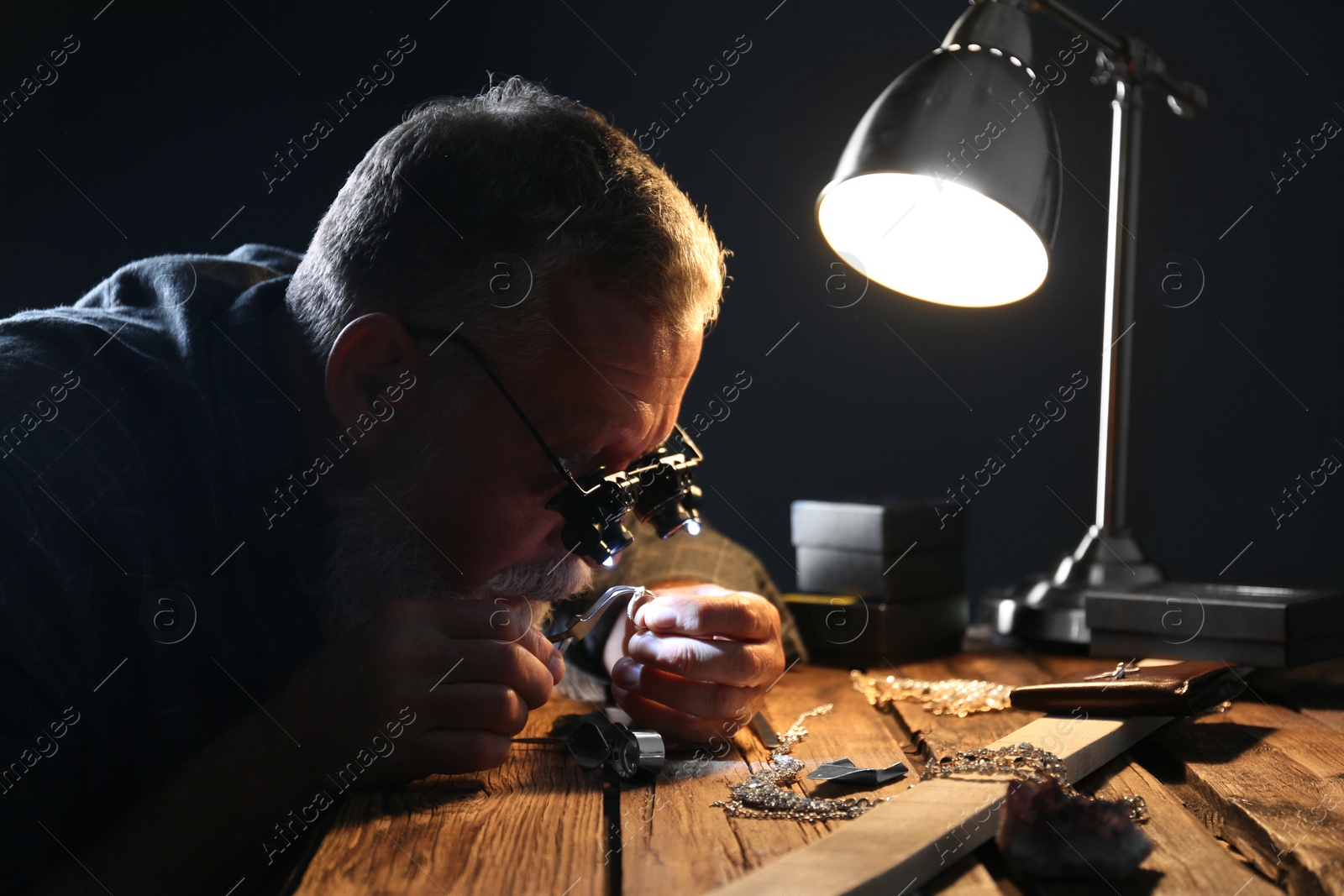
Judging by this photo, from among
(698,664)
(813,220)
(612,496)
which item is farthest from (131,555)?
(813,220)

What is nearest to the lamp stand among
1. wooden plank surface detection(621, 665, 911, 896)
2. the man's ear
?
wooden plank surface detection(621, 665, 911, 896)

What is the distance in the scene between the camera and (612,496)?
1.26m

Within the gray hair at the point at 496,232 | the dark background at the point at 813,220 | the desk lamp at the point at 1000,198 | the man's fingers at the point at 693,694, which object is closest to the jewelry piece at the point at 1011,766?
the man's fingers at the point at 693,694

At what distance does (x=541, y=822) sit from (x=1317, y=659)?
1239mm

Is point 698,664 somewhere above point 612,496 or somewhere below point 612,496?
below

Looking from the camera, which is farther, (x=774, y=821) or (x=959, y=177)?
(x=959, y=177)

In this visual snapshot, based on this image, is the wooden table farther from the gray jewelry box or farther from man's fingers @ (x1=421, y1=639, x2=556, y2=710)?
the gray jewelry box

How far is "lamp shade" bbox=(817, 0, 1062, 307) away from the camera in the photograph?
4.88 feet

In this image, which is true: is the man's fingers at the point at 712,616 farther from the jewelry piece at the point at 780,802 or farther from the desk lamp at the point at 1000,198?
the desk lamp at the point at 1000,198

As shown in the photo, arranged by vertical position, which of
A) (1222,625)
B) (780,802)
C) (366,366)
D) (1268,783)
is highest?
(366,366)

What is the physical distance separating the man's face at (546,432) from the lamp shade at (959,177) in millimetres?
463

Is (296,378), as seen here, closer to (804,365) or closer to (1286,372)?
(804,365)

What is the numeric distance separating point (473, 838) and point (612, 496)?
18.3 inches

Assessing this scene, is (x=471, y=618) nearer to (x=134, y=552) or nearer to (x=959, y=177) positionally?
(x=134, y=552)
